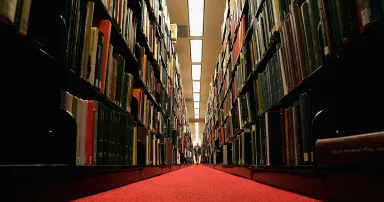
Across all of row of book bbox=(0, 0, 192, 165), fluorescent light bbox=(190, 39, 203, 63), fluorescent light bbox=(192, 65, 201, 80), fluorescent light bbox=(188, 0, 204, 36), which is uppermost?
fluorescent light bbox=(188, 0, 204, 36)

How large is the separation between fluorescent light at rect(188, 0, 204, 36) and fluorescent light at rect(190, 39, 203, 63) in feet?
1.37

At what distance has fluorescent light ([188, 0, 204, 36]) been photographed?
15.9 feet

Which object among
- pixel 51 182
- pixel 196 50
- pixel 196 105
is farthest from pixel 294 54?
pixel 196 105

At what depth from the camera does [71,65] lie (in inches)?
37.7

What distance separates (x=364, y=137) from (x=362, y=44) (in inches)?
12.5

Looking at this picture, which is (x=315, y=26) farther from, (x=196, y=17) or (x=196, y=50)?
(x=196, y=50)

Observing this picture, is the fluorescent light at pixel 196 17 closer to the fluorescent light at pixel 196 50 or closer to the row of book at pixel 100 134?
the fluorescent light at pixel 196 50

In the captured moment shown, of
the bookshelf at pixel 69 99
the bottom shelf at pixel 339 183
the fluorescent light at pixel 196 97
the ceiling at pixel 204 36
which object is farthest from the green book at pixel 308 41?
the fluorescent light at pixel 196 97

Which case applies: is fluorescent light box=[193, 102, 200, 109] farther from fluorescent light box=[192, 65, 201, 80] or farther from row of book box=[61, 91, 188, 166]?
row of book box=[61, 91, 188, 166]

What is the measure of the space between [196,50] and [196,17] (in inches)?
60.6

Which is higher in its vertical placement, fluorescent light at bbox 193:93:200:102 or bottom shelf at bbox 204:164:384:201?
fluorescent light at bbox 193:93:200:102

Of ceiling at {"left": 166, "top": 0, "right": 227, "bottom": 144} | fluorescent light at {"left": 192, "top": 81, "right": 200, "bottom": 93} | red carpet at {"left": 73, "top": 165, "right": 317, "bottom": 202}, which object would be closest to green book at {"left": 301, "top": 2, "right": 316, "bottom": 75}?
red carpet at {"left": 73, "top": 165, "right": 317, "bottom": 202}

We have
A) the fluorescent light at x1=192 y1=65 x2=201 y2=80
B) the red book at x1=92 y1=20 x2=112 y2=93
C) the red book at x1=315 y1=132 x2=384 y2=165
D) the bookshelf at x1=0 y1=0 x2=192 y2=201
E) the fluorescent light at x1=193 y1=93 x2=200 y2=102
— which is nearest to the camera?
the red book at x1=315 y1=132 x2=384 y2=165

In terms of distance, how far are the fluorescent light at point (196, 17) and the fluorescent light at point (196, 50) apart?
0.42 m
